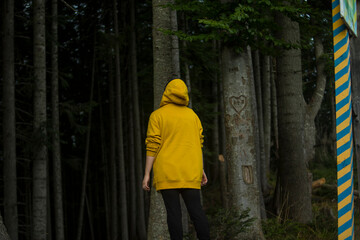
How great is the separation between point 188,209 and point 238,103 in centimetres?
279

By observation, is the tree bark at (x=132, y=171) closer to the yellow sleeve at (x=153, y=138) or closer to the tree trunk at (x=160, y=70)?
the tree trunk at (x=160, y=70)

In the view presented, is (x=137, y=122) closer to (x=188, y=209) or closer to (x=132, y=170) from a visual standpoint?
(x=132, y=170)

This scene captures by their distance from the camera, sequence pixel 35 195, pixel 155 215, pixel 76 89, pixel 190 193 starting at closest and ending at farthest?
pixel 190 193 → pixel 155 215 → pixel 35 195 → pixel 76 89

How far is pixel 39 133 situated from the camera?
1209cm

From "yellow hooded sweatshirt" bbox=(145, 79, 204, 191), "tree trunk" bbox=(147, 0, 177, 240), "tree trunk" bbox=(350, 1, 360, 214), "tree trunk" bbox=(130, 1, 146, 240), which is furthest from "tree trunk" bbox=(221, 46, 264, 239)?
"tree trunk" bbox=(130, 1, 146, 240)

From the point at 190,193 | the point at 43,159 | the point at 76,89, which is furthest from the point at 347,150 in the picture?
the point at 76,89

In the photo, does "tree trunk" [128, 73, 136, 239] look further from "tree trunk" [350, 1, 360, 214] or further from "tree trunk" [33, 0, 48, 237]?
"tree trunk" [350, 1, 360, 214]

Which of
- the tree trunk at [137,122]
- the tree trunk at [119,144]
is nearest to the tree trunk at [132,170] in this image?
the tree trunk at [137,122]

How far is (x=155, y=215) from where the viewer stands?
7945 millimetres

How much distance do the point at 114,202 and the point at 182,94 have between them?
16.1 metres

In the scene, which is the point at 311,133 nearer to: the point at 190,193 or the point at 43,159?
the point at 43,159

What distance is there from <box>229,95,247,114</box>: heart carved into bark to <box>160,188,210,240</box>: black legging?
2618mm

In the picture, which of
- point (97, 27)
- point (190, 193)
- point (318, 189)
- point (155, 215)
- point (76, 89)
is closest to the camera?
point (190, 193)

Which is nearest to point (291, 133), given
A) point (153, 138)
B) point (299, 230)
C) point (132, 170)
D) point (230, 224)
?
point (299, 230)
